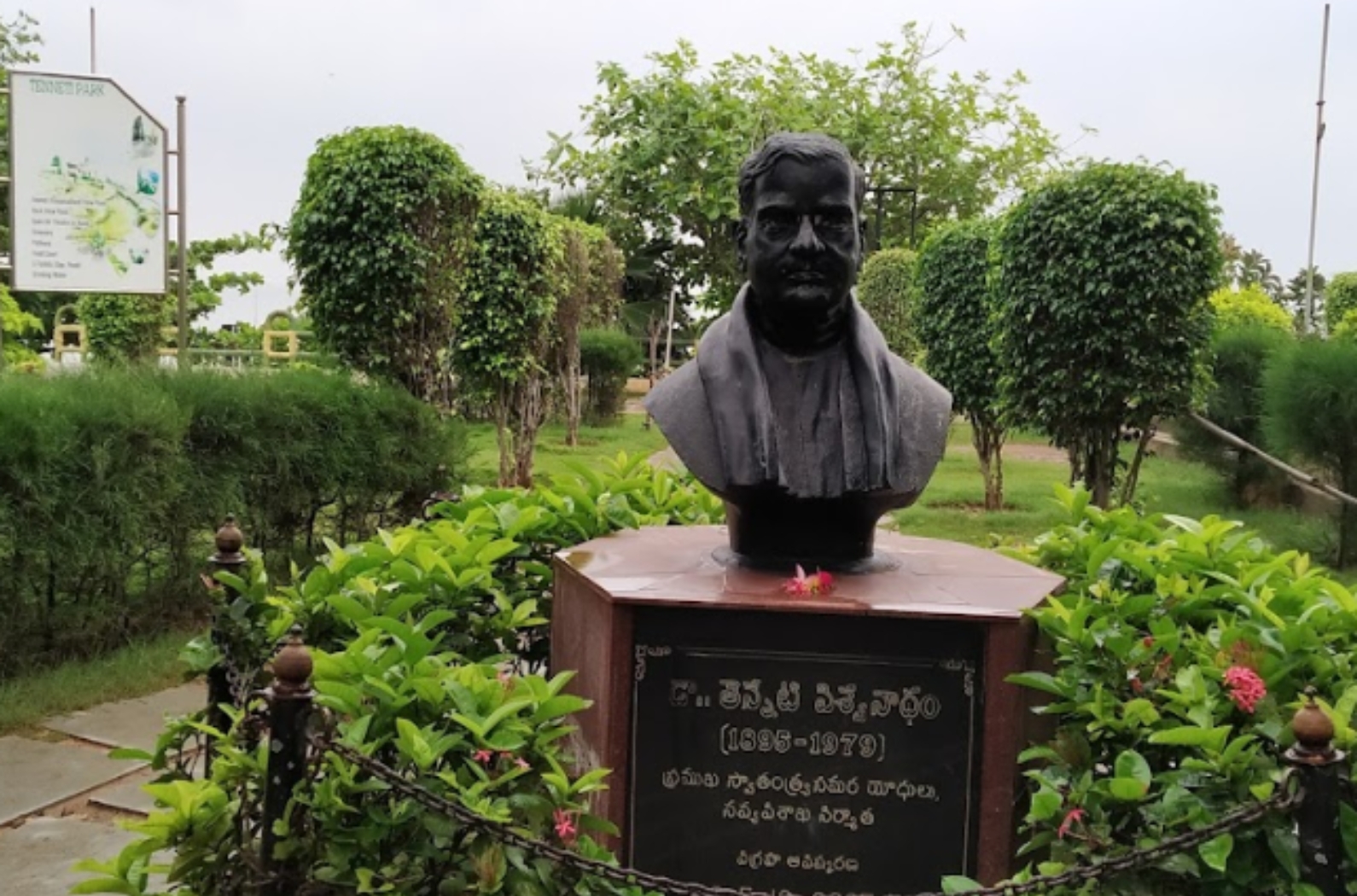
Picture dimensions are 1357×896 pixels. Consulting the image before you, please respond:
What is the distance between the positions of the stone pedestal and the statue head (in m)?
0.88

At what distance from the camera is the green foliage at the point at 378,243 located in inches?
353

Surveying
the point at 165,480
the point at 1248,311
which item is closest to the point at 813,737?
the point at 165,480

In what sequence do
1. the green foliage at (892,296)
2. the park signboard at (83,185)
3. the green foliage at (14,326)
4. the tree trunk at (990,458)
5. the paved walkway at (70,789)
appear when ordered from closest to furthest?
the paved walkway at (70,789) < the park signboard at (83,185) < the tree trunk at (990,458) < the green foliage at (14,326) < the green foliage at (892,296)

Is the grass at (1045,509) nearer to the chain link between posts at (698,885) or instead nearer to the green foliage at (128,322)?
the chain link between posts at (698,885)

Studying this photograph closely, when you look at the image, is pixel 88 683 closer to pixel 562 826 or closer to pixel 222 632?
pixel 222 632

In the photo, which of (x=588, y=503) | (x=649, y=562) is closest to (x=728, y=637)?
(x=649, y=562)

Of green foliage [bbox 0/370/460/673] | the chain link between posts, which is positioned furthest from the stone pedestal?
green foliage [bbox 0/370/460/673]

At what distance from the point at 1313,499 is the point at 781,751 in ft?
32.9

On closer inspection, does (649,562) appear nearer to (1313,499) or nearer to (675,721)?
(675,721)

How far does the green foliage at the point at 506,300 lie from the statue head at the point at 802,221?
24.1 feet

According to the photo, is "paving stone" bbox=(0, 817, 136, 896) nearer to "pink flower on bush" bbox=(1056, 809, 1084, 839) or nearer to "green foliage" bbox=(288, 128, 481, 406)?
"pink flower on bush" bbox=(1056, 809, 1084, 839)

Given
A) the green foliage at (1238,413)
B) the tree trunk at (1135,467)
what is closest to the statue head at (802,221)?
Answer: the tree trunk at (1135,467)

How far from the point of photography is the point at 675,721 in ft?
10.5

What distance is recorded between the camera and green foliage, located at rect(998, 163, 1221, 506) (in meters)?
8.48
